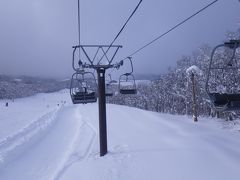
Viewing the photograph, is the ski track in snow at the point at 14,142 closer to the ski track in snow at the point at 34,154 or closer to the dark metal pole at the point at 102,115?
the ski track in snow at the point at 34,154

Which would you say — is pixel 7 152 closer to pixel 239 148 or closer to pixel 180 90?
pixel 239 148

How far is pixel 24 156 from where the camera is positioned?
22359 mm

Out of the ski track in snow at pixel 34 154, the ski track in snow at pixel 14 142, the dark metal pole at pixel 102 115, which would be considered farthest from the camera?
the ski track in snow at pixel 14 142

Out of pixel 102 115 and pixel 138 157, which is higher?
pixel 102 115

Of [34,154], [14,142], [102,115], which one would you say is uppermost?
[102,115]

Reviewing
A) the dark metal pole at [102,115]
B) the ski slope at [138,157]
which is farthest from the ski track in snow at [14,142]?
the dark metal pole at [102,115]

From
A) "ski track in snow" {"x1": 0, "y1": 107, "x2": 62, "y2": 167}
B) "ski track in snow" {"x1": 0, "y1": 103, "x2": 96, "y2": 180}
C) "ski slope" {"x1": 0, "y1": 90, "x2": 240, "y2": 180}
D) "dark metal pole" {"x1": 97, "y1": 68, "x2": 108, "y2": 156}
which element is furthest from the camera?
"ski track in snow" {"x1": 0, "y1": 107, "x2": 62, "y2": 167}

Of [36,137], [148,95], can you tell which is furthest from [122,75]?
[148,95]

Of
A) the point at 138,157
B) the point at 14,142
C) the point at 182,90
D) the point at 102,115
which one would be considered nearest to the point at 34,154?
the point at 14,142

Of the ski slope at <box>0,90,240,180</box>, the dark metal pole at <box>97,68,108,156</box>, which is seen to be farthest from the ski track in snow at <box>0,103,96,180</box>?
the dark metal pole at <box>97,68,108,156</box>

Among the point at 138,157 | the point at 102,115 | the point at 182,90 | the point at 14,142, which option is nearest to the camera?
the point at 138,157

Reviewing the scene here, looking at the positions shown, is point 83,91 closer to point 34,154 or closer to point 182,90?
point 34,154

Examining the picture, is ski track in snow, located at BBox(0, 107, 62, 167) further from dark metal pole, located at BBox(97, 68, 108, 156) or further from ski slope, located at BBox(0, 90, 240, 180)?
dark metal pole, located at BBox(97, 68, 108, 156)

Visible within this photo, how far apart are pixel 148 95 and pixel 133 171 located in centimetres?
7304
